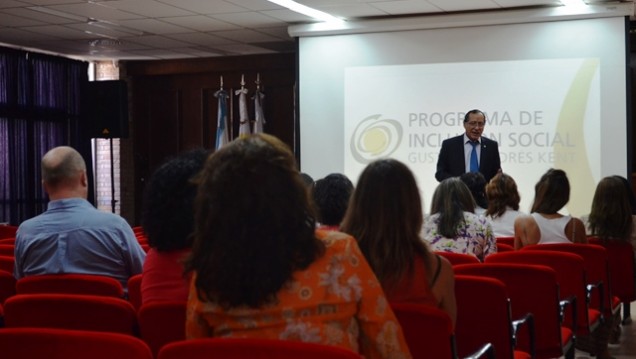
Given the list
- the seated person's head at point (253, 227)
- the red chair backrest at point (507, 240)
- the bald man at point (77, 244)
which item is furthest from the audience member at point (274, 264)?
the red chair backrest at point (507, 240)

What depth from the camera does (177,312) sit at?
105 inches

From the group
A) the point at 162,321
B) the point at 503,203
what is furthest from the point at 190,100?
the point at 162,321

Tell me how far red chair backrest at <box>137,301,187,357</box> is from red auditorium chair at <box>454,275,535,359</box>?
132 centimetres

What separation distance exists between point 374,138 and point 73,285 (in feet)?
25.6

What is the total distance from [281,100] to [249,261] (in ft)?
38.0

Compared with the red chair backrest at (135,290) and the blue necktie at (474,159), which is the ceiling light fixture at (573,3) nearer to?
the blue necktie at (474,159)

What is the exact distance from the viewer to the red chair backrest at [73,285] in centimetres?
347

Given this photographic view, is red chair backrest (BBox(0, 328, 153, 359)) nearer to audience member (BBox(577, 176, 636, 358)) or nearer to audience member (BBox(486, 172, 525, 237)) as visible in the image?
audience member (BBox(486, 172, 525, 237))

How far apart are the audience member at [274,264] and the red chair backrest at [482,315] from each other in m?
1.33

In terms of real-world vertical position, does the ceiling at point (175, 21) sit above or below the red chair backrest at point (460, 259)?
above

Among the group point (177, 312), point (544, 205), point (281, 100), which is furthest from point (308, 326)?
point (281, 100)

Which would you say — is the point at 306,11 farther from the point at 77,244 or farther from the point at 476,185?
the point at 77,244

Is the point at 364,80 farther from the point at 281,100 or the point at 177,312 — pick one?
the point at 177,312

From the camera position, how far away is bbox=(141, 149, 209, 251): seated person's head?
3045 mm
